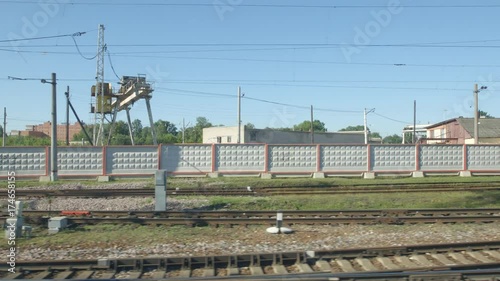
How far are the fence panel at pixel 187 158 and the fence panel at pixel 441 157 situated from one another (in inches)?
505

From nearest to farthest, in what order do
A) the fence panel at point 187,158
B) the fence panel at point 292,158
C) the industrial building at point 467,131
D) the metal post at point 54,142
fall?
1. the metal post at point 54,142
2. the fence panel at point 187,158
3. the fence panel at point 292,158
4. the industrial building at point 467,131

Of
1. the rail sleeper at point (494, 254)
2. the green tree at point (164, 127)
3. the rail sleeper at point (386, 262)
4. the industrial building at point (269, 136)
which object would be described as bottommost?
the rail sleeper at point (386, 262)

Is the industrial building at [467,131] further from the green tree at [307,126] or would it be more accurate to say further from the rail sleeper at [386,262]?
the green tree at [307,126]

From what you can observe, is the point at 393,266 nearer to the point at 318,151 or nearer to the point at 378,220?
the point at 378,220

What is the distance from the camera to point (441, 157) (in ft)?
81.5

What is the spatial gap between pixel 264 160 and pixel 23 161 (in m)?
13.3

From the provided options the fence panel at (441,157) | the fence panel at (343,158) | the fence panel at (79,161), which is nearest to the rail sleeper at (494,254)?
the fence panel at (343,158)

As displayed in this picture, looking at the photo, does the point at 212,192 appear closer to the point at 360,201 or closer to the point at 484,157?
the point at 360,201

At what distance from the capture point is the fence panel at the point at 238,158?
2403cm

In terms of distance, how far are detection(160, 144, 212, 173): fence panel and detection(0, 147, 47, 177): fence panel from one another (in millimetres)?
6612

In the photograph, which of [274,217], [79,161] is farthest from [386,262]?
[79,161]

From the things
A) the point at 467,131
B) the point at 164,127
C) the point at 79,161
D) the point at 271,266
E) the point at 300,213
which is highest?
the point at 164,127

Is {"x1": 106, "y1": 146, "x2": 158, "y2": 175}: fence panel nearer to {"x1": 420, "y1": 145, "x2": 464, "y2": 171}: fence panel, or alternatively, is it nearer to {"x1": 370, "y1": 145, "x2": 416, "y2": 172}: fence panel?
{"x1": 370, "y1": 145, "x2": 416, "y2": 172}: fence panel

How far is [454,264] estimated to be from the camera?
7.19 metres
